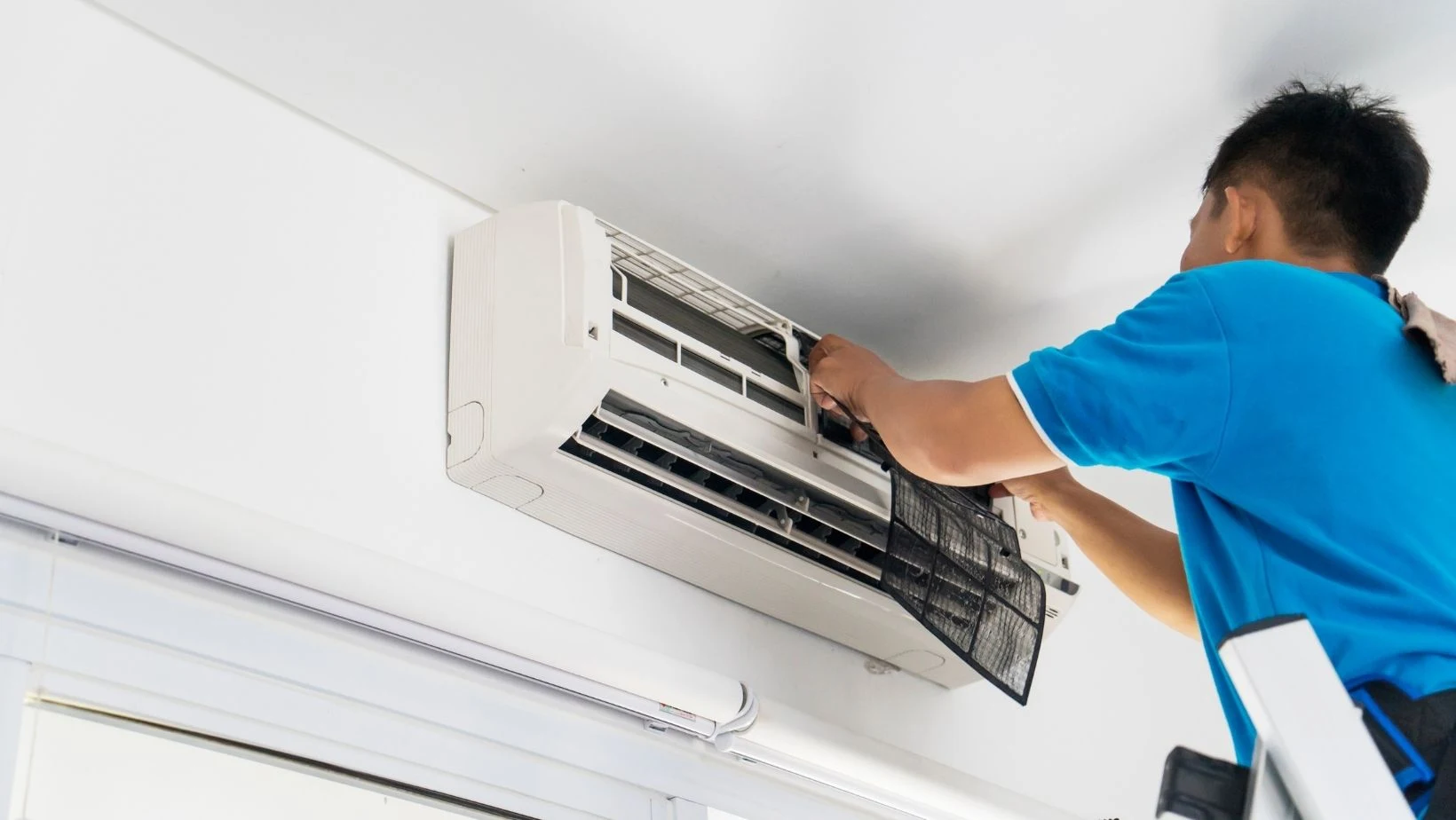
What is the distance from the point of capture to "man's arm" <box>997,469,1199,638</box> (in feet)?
5.02

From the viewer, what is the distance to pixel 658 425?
1410mm

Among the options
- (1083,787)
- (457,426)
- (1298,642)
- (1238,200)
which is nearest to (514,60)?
(457,426)

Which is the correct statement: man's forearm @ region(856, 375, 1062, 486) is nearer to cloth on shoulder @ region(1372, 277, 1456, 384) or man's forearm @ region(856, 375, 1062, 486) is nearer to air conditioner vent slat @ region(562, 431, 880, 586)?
air conditioner vent slat @ region(562, 431, 880, 586)

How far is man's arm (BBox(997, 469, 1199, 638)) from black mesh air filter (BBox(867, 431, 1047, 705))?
9 centimetres

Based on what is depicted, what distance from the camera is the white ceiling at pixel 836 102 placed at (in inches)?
56.3

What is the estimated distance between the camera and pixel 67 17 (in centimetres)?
132

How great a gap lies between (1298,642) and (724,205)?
98cm

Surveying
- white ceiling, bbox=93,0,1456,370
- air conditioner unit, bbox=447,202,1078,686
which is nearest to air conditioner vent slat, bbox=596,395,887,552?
air conditioner unit, bbox=447,202,1078,686

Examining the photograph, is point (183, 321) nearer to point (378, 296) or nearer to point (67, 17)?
point (378, 296)

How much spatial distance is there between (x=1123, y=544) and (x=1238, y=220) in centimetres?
40

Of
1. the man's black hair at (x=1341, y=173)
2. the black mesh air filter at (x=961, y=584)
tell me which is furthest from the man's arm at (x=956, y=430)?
the man's black hair at (x=1341, y=173)

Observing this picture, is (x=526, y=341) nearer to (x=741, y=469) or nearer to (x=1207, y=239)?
(x=741, y=469)

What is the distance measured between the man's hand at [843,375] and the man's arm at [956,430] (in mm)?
26

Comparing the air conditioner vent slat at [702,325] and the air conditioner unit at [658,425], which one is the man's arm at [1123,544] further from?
the air conditioner vent slat at [702,325]
